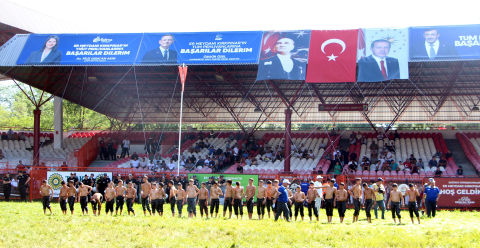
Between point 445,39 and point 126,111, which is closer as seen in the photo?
point 445,39

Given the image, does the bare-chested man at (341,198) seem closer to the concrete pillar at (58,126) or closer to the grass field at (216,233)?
the grass field at (216,233)

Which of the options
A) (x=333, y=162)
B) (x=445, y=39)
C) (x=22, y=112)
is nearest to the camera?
(x=445, y=39)

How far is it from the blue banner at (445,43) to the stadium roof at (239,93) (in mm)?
2673

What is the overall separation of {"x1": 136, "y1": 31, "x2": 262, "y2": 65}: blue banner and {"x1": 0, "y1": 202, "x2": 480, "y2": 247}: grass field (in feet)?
36.6

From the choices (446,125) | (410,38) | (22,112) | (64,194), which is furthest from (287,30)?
(22,112)

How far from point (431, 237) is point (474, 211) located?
818 cm

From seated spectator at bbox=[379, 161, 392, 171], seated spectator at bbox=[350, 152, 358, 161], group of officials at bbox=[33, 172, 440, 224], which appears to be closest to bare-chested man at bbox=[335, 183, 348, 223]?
group of officials at bbox=[33, 172, 440, 224]

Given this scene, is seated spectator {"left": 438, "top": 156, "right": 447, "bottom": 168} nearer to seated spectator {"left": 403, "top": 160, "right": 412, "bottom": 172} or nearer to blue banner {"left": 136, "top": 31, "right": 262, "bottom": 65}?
seated spectator {"left": 403, "top": 160, "right": 412, "bottom": 172}

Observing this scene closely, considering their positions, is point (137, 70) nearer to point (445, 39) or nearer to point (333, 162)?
point (333, 162)

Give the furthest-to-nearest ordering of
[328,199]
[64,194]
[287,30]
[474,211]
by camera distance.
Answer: [287,30] → [474,211] → [64,194] → [328,199]

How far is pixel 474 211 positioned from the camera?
1825 centimetres

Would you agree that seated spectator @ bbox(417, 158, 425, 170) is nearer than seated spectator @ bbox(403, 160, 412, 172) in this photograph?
No

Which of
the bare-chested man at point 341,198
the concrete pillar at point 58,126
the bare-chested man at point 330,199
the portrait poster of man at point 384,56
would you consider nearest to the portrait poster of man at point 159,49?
the portrait poster of man at point 384,56

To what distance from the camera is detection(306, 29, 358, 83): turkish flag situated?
2178 centimetres
